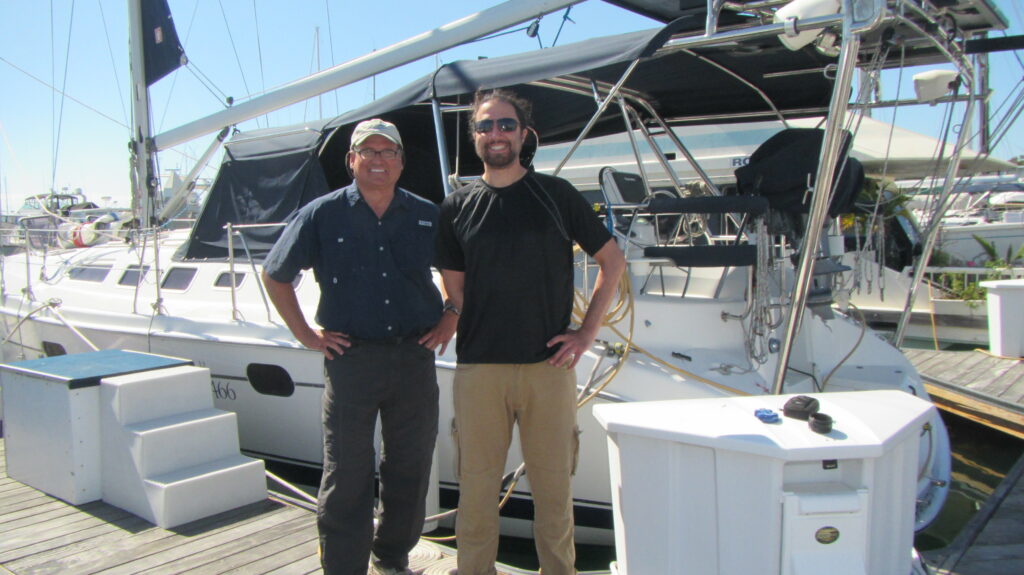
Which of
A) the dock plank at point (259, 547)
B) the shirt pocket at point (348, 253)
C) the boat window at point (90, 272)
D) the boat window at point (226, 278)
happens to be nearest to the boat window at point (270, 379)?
the boat window at point (226, 278)

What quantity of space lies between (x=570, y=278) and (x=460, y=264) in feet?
1.33

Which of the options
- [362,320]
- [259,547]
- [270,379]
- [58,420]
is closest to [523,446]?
[362,320]

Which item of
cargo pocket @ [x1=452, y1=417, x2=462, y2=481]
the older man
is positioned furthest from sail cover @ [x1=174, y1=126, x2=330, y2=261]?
cargo pocket @ [x1=452, y1=417, x2=462, y2=481]

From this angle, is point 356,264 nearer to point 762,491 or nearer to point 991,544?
point 762,491

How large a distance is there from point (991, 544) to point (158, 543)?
4193mm

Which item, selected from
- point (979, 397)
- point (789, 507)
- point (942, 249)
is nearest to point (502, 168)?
point (789, 507)

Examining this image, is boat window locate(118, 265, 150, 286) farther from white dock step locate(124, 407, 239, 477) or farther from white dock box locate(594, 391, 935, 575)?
white dock box locate(594, 391, 935, 575)

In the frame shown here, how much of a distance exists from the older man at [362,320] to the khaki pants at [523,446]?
0.96ft

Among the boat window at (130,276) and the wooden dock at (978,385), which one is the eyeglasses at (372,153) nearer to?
the boat window at (130,276)

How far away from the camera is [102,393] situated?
12.2 feet

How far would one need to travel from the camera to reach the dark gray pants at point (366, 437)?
2648 mm

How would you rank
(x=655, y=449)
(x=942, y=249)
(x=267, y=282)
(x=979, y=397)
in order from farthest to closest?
(x=942, y=249) < (x=979, y=397) < (x=267, y=282) < (x=655, y=449)

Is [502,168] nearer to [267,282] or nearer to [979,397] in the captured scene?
[267,282]

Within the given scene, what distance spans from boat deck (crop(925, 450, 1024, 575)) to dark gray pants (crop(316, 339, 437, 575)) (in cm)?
254
